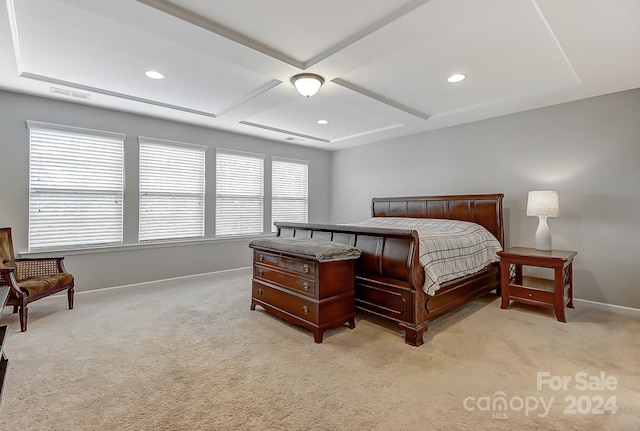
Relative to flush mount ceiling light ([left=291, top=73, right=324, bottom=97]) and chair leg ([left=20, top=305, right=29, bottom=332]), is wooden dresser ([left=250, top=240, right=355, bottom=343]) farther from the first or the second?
chair leg ([left=20, top=305, right=29, bottom=332])

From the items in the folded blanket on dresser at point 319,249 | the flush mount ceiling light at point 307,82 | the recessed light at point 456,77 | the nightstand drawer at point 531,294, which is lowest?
the nightstand drawer at point 531,294

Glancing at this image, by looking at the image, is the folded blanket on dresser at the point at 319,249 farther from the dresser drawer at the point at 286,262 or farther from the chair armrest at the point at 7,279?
the chair armrest at the point at 7,279

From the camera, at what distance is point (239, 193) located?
5504mm

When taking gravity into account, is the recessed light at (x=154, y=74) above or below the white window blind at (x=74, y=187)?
above

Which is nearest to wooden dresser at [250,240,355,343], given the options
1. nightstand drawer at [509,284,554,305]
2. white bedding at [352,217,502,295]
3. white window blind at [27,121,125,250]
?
white bedding at [352,217,502,295]

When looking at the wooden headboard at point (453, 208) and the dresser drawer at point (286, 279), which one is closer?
the dresser drawer at point (286, 279)

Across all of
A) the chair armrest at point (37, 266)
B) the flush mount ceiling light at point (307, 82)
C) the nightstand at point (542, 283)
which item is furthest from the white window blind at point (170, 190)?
the nightstand at point (542, 283)

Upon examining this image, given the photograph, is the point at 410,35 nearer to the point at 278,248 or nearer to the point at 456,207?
the point at 278,248

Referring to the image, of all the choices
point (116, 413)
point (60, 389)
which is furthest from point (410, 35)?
point (60, 389)

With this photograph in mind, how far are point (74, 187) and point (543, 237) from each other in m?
5.94

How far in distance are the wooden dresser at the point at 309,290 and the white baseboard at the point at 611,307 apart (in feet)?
9.93

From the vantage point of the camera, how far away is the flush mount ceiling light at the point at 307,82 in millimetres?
2986

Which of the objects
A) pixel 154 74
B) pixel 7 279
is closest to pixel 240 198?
pixel 154 74

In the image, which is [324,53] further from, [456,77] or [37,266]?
[37,266]
